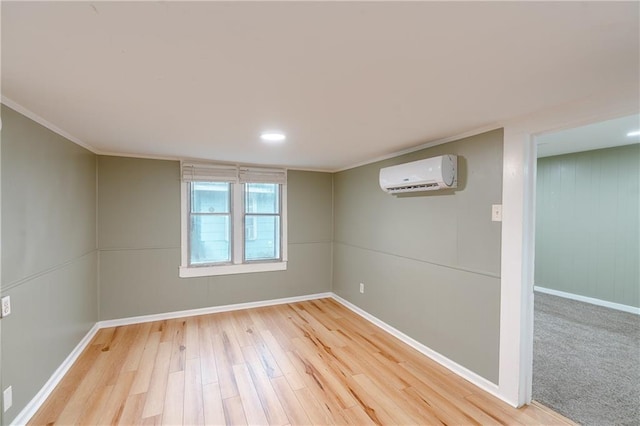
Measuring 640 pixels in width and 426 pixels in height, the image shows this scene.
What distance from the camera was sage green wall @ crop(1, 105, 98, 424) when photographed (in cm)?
177

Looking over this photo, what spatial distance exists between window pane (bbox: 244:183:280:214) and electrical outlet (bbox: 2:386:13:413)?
2.89 m

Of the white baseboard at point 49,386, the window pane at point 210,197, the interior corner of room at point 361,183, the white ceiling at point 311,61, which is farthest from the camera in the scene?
the window pane at point 210,197

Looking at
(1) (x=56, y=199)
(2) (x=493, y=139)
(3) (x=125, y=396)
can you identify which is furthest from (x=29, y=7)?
(2) (x=493, y=139)

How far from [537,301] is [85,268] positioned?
20.2 feet

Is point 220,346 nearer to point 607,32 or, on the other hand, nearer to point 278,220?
point 278,220

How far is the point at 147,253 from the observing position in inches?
146

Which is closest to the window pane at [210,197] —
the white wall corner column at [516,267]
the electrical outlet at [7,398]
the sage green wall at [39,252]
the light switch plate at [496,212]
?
the sage green wall at [39,252]

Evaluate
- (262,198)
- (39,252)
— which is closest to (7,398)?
(39,252)

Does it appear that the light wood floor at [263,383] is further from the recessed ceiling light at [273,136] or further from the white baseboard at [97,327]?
the recessed ceiling light at [273,136]

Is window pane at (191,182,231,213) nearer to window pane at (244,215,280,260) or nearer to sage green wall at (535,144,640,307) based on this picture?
window pane at (244,215,280,260)

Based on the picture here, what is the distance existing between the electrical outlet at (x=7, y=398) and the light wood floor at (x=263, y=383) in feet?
1.02

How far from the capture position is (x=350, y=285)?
4305 mm

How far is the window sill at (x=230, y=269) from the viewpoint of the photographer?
12.8 ft

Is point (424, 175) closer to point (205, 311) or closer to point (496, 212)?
point (496, 212)
